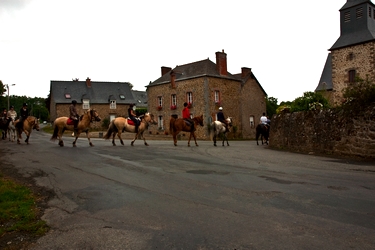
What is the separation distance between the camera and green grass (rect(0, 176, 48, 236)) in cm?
450

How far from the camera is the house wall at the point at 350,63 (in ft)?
122

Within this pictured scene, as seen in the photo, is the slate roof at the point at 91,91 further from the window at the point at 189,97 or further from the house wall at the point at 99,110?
the window at the point at 189,97

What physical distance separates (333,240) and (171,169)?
5.44 m

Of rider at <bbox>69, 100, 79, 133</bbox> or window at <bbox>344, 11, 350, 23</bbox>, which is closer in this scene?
rider at <bbox>69, 100, 79, 133</bbox>

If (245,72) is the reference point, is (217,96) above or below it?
below

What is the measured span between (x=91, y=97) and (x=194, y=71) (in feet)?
86.2

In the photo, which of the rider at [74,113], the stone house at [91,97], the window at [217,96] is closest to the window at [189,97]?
the window at [217,96]

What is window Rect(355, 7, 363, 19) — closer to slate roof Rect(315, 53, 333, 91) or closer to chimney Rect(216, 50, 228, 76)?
slate roof Rect(315, 53, 333, 91)

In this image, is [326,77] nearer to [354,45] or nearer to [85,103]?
[354,45]

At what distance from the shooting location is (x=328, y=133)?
1341 cm

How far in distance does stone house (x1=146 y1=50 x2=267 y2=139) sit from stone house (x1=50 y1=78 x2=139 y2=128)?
56.0 feet

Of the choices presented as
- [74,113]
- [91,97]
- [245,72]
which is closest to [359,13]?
[245,72]

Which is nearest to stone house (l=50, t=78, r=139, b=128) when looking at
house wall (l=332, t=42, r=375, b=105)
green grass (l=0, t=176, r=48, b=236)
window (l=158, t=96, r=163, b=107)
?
window (l=158, t=96, r=163, b=107)

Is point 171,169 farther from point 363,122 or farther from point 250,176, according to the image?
point 363,122
